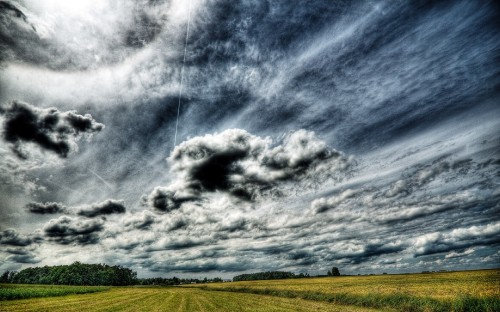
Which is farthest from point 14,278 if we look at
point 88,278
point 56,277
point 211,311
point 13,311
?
point 211,311

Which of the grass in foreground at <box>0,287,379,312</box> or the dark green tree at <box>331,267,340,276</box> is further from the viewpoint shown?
the dark green tree at <box>331,267,340,276</box>

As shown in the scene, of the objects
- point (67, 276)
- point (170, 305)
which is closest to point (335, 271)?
point (170, 305)

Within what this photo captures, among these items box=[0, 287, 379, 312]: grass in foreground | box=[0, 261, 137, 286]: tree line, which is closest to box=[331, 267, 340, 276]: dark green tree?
box=[0, 287, 379, 312]: grass in foreground

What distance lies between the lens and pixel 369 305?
3161 cm

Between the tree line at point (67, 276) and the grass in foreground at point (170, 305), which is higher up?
the tree line at point (67, 276)

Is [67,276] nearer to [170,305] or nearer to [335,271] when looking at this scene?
[335,271]

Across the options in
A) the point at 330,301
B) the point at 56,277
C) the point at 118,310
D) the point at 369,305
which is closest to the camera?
the point at 118,310

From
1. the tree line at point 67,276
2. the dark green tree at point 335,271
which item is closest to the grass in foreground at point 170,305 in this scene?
the dark green tree at point 335,271

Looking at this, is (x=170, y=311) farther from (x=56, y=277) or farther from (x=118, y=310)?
(x=56, y=277)

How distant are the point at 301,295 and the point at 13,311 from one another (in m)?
40.2

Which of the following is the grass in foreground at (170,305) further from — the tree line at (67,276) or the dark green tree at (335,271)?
the tree line at (67,276)

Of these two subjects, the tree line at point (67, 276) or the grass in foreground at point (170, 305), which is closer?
the grass in foreground at point (170, 305)

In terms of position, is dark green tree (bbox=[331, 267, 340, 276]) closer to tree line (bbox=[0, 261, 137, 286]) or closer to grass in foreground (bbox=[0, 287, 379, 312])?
grass in foreground (bbox=[0, 287, 379, 312])

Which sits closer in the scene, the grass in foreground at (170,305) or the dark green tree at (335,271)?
the grass in foreground at (170,305)
